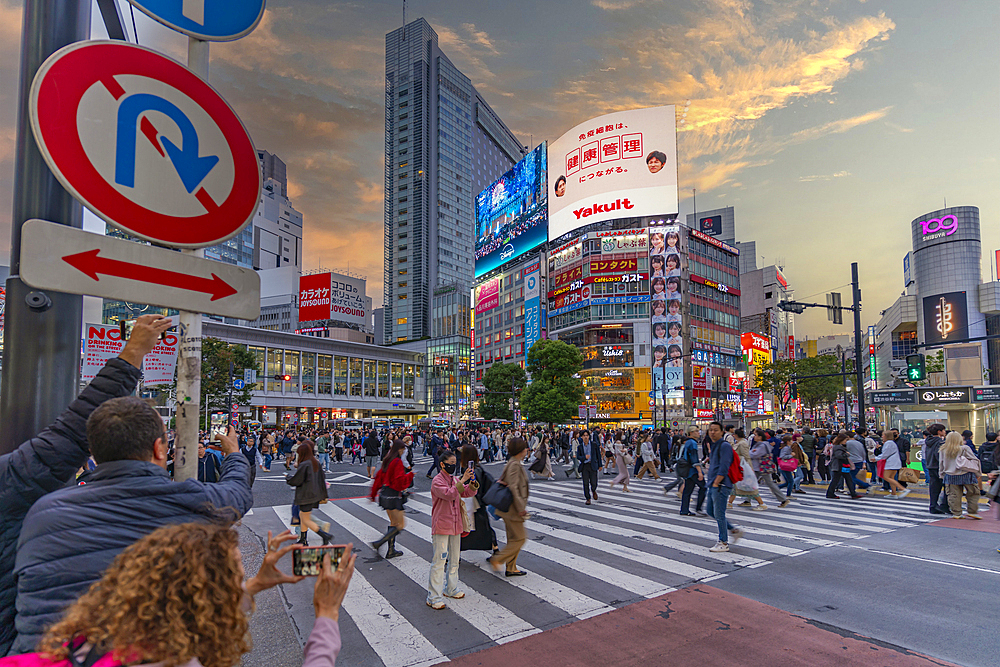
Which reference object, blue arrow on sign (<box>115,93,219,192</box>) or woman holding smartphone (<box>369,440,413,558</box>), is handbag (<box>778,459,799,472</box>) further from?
blue arrow on sign (<box>115,93,219,192</box>)

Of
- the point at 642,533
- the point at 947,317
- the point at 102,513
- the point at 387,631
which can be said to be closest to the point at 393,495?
the point at 387,631

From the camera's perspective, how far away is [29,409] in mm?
2586

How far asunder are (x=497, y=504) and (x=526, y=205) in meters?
81.2

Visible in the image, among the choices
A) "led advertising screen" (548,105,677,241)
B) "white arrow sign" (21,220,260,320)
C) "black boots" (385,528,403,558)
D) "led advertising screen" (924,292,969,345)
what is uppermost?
"led advertising screen" (548,105,677,241)

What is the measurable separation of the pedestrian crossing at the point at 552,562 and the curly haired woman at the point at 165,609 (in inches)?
152

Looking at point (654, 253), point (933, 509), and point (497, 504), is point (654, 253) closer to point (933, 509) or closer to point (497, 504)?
point (933, 509)

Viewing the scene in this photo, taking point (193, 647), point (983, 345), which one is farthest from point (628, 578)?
point (983, 345)

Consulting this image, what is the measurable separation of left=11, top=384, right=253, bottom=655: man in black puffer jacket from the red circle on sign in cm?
86

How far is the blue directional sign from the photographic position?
2.81m

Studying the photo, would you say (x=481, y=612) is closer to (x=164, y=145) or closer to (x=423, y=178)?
(x=164, y=145)

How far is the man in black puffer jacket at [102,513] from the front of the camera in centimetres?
195

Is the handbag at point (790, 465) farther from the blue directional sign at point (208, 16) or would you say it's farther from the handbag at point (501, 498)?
the blue directional sign at point (208, 16)

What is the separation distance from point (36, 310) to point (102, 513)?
1178 millimetres

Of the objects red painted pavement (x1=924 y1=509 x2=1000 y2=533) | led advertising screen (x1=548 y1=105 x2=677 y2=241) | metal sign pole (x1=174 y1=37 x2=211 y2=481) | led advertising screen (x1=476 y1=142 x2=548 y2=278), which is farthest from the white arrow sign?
led advertising screen (x1=476 y1=142 x2=548 y2=278)
